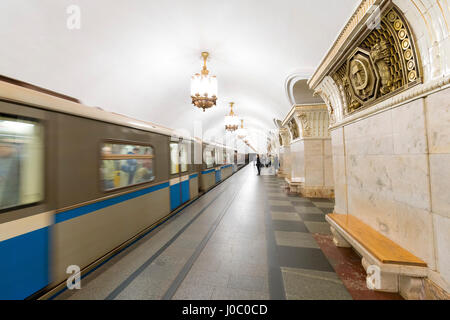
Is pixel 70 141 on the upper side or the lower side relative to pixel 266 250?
upper

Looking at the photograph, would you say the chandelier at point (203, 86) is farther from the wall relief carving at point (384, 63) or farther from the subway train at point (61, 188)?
the wall relief carving at point (384, 63)

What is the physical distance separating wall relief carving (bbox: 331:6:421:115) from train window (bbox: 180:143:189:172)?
427 cm

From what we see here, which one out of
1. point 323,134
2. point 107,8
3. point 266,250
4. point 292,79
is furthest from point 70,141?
point 323,134

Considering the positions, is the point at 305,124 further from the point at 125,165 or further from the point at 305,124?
the point at 125,165

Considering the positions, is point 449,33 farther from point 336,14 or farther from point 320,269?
point 320,269

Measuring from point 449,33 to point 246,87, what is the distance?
20.1ft

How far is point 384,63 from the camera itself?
2.00m

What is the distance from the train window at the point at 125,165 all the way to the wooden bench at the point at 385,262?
360 centimetres

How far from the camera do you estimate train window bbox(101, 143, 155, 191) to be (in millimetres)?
2703

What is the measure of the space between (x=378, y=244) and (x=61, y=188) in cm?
381

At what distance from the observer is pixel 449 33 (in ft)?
4.57

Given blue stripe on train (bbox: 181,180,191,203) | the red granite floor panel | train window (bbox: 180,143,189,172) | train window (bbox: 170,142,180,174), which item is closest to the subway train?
train window (bbox: 170,142,180,174)

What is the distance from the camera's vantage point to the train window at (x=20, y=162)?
161 centimetres

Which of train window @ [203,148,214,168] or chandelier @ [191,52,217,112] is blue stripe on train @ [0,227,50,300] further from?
train window @ [203,148,214,168]
